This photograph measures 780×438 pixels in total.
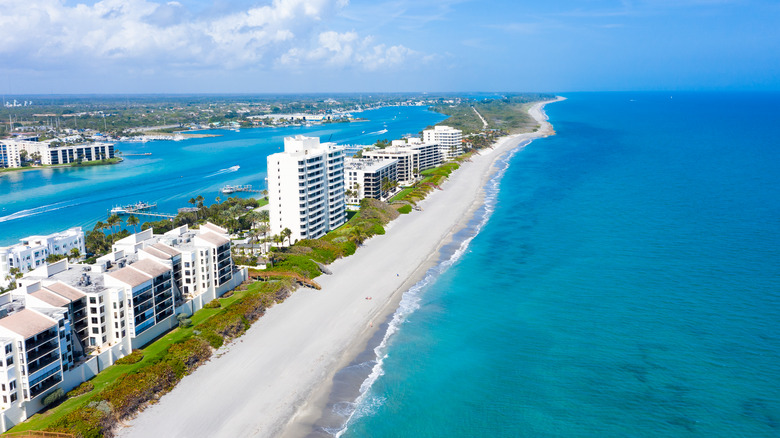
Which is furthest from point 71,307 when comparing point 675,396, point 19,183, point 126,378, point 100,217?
point 19,183

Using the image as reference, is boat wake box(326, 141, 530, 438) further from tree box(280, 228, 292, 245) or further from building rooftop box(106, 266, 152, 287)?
building rooftop box(106, 266, 152, 287)

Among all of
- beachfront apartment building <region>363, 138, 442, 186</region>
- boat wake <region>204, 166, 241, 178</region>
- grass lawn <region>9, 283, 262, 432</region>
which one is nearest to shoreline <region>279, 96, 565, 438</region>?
Answer: grass lawn <region>9, 283, 262, 432</region>

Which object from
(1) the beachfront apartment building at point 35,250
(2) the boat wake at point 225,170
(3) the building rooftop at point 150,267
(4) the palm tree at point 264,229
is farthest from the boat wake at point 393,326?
(2) the boat wake at point 225,170

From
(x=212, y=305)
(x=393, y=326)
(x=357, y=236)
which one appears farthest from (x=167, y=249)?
(x=357, y=236)

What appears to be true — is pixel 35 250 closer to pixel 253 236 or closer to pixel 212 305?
pixel 253 236

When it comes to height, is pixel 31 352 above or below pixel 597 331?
above

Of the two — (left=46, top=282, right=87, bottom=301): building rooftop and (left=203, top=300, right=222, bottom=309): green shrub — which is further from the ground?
(left=46, top=282, right=87, bottom=301): building rooftop

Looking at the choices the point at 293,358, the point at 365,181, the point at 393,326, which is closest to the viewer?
the point at 293,358
